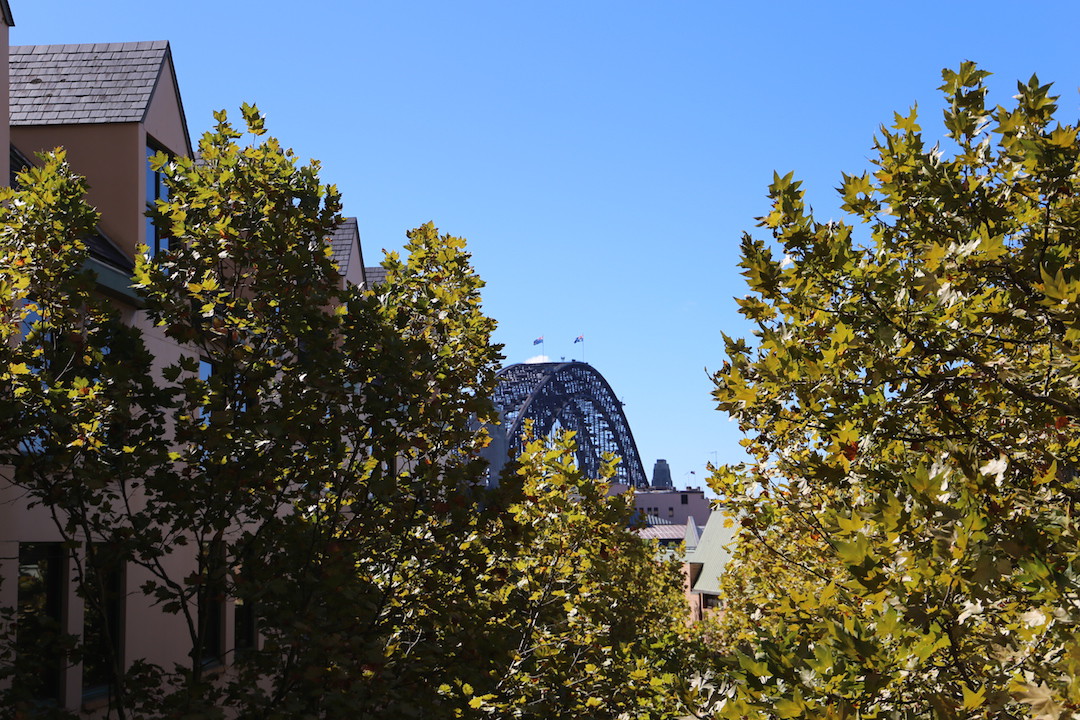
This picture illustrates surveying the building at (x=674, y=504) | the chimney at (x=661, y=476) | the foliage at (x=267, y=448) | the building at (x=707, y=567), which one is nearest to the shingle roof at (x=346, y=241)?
the foliage at (x=267, y=448)

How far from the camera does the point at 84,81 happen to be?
1458 cm

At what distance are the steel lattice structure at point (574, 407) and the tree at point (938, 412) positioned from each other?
94.2 metres

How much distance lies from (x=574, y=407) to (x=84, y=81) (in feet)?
389

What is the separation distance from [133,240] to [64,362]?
227 inches

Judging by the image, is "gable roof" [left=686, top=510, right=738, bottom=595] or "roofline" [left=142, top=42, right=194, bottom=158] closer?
"roofline" [left=142, top=42, right=194, bottom=158]

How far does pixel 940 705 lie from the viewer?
361 cm

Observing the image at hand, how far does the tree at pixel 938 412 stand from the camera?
3664 mm

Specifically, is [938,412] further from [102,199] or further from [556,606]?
[102,199]

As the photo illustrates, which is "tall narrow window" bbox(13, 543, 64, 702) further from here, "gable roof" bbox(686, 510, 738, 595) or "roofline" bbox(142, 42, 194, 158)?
"gable roof" bbox(686, 510, 738, 595)

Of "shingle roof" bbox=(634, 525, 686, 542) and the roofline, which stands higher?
the roofline

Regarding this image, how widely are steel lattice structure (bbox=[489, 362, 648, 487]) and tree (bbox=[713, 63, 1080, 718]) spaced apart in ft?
309

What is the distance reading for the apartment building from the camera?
36.8 feet

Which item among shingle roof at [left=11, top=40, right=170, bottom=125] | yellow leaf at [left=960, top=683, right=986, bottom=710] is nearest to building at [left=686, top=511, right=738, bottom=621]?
shingle roof at [left=11, top=40, right=170, bottom=125]

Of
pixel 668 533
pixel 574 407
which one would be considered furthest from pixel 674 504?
pixel 668 533
